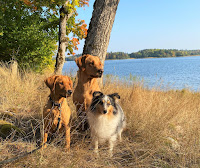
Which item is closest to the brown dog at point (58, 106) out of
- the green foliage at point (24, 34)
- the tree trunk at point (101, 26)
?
the tree trunk at point (101, 26)

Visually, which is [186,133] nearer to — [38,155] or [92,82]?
[92,82]

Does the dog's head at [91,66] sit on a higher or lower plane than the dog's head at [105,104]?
higher

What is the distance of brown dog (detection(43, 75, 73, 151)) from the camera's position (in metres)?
3.29

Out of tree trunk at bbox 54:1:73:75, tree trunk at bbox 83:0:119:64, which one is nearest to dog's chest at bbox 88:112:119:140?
tree trunk at bbox 83:0:119:64

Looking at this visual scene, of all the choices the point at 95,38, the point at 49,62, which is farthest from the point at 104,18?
the point at 49,62

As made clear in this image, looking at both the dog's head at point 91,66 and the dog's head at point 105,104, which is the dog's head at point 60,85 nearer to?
the dog's head at point 105,104

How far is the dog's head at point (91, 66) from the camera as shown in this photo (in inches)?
153

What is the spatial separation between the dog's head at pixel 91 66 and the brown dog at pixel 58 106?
2.16 ft

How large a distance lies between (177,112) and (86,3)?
37.4 feet

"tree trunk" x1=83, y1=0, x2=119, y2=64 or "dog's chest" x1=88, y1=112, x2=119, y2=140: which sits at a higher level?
"tree trunk" x1=83, y1=0, x2=119, y2=64

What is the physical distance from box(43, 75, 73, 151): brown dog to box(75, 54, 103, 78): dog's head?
0.66 metres

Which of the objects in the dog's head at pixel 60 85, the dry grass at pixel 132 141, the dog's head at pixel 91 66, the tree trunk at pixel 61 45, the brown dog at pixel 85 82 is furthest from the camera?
the tree trunk at pixel 61 45

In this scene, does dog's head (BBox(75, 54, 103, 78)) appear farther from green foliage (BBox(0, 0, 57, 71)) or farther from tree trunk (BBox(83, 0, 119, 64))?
green foliage (BBox(0, 0, 57, 71))

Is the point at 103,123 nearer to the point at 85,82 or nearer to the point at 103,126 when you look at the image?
the point at 103,126
